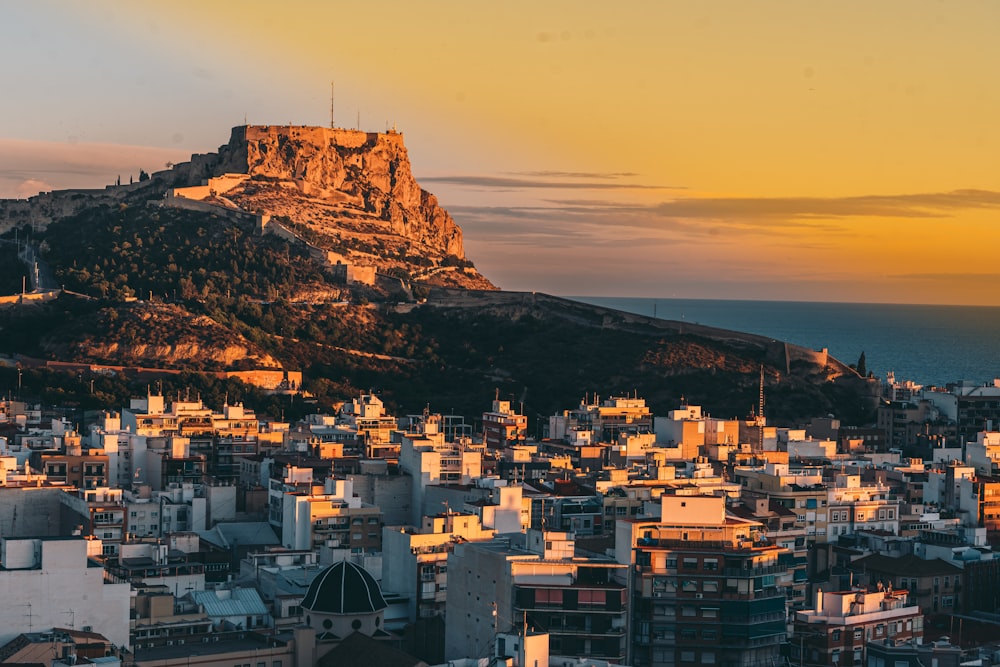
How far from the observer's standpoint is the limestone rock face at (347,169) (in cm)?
11325

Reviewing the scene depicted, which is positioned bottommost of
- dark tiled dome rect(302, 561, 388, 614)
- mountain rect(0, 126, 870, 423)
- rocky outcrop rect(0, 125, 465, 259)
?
dark tiled dome rect(302, 561, 388, 614)

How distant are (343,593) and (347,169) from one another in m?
80.8

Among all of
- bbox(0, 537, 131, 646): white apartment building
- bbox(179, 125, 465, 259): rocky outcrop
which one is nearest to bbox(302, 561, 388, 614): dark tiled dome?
bbox(0, 537, 131, 646): white apartment building

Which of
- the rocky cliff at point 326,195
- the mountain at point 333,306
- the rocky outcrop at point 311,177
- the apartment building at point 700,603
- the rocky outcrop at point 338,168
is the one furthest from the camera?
the rocky outcrop at point 338,168

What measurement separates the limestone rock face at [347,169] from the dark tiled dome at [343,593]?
77.5 metres

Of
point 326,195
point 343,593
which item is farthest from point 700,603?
point 326,195

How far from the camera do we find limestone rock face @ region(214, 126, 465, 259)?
372ft

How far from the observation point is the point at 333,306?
312 feet

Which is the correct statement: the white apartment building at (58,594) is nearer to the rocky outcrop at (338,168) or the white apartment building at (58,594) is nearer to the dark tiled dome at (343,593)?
the dark tiled dome at (343,593)

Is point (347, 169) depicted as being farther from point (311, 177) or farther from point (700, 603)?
point (700, 603)

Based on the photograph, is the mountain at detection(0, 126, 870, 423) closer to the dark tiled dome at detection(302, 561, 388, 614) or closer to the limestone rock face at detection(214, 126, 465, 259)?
the limestone rock face at detection(214, 126, 465, 259)

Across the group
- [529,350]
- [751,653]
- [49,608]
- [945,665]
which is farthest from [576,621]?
[529,350]

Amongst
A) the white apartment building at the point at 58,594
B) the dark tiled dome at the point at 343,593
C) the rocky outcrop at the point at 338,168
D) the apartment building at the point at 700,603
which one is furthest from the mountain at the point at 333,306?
the apartment building at the point at 700,603

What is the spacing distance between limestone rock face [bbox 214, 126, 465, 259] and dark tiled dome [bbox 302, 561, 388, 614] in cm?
7749
